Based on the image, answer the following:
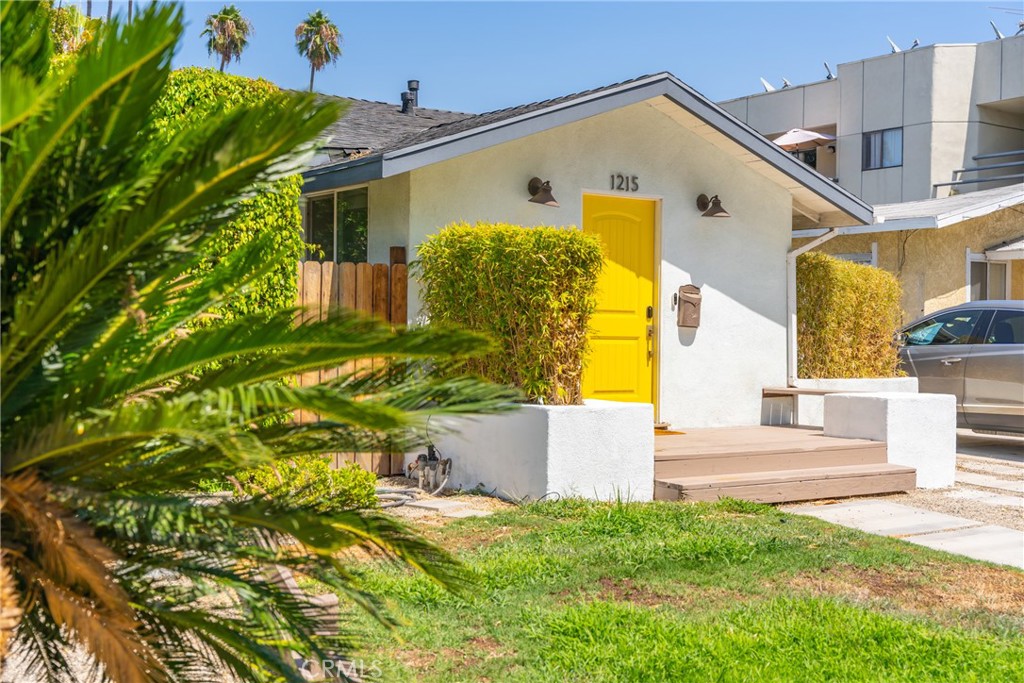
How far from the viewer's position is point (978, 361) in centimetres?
1241

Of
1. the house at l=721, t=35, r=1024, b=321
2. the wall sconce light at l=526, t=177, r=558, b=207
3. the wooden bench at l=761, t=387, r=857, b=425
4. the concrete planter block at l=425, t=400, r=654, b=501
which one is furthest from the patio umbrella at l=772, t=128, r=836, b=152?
the concrete planter block at l=425, t=400, r=654, b=501

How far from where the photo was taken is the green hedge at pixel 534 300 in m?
7.98

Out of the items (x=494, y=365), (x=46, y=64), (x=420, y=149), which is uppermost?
(x=420, y=149)

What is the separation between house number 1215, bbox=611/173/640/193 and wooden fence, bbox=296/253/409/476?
2.55 meters

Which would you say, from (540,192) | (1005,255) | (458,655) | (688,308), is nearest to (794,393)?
(688,308)

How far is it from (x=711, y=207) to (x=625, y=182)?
3.71 ft

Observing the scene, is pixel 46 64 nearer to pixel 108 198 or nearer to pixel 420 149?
pixel 108 198

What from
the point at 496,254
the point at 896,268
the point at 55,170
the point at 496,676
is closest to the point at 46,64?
the point at 55,170

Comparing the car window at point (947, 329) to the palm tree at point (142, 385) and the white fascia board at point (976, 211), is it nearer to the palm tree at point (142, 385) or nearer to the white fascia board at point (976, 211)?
the white fascia board at point (976, 211)

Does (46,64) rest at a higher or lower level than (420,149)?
lower

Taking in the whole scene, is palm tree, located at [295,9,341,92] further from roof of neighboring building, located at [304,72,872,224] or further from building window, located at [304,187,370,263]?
building window, located at [304,187,370,263]

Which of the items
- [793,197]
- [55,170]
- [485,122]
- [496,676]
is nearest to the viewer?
[55,170]

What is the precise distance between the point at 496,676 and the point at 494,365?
4.53 metres

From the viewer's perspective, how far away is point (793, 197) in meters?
11.8
